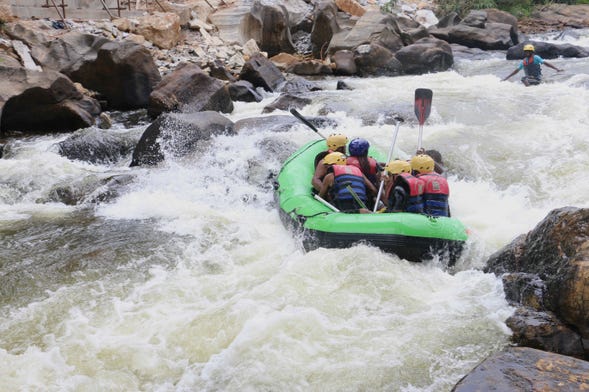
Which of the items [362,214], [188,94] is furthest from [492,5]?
[362,214]

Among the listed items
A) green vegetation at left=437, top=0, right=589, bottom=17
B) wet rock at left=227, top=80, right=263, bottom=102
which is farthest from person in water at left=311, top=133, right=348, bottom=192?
green vegetation at left=437, top=0, right=589, bottom=17

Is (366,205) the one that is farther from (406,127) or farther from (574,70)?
(574,70)

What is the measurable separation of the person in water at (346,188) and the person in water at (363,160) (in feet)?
0.69

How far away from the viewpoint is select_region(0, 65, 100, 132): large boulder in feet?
28.7

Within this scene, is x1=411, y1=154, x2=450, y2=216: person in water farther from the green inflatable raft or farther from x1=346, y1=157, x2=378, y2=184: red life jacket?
x1=346, y1=157, x2=378, y2=184: red life jacket

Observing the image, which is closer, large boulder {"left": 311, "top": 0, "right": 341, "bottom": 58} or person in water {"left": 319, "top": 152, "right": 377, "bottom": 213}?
person in water {"left": 319, "top": 152, "right": 377, "bottom": 213}

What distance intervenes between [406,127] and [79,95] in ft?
18.0

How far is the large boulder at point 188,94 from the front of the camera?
980cm

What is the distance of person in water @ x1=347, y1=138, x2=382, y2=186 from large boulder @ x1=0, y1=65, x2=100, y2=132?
219 inches

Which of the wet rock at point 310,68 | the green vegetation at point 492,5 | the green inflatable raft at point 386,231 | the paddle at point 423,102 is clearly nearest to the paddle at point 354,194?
the green inflatable raft at point 386,231

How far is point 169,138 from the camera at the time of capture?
7770 mm

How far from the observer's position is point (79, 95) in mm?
9773

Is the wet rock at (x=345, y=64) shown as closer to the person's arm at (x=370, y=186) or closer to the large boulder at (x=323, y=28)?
the large boulder at (x=323, y=28)

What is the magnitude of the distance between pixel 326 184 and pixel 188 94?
16.6 ft
